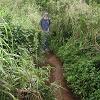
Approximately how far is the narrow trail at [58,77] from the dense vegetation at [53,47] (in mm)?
195

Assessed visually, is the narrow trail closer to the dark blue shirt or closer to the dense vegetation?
the dense vegetation

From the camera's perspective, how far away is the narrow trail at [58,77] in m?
7.25

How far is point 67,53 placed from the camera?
9492mm

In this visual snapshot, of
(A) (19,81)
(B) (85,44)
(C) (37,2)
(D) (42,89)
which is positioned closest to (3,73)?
(A) (19,81)

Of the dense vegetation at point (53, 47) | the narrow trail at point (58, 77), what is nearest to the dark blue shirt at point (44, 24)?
the dense vegetation at point (53, 47)

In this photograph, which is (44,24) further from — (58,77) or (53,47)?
(58,77)

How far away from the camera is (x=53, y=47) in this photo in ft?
35.2

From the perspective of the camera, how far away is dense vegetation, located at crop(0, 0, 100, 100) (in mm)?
4895

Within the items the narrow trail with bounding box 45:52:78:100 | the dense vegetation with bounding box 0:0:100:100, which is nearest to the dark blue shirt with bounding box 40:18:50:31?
the dense vegetation with bounding box 0:0:100:100

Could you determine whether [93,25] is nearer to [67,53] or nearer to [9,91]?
[67,53]

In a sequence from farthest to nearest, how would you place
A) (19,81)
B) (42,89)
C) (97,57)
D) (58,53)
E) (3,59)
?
(58,53)
(97,57)
(42,89)
(19,81)
(3,59)

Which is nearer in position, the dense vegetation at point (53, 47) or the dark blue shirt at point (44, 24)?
the dense vegetation at point (53, 47)

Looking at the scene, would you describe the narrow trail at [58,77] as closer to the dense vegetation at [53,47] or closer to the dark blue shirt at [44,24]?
the dense vegetation at [53,47]

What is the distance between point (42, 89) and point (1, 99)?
1.27 metres
